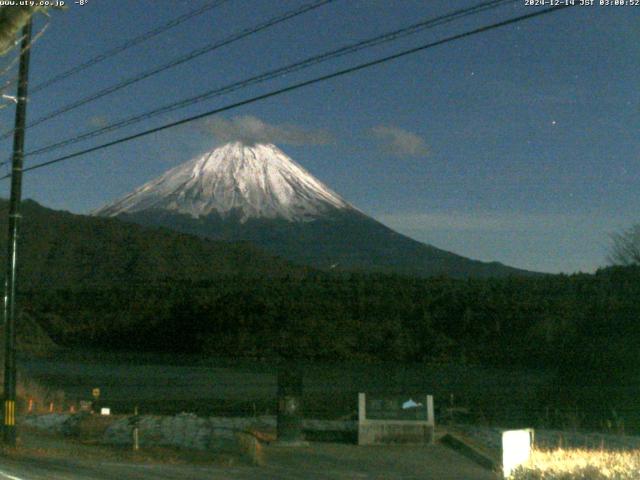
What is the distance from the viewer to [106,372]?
154ft

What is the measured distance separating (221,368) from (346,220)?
113951 mm

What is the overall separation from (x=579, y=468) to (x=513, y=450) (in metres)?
1.26

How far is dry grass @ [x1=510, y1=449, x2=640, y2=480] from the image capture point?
9.36 metres

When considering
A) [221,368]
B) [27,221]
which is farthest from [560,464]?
[27,221]

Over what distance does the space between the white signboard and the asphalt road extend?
130 inches

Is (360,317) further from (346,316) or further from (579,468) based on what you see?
(579,468)

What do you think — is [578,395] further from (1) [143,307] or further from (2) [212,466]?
(1) [143,307]

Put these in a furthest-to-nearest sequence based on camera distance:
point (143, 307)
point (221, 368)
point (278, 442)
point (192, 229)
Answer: point (192, 229), point (143, 307), point (221, 368), point (278, 442)

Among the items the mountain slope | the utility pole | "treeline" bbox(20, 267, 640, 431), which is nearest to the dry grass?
the utility pole

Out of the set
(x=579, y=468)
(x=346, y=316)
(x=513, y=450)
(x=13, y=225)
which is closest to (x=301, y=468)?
(x=513, y=450)

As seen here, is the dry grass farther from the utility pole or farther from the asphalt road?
the utility pole

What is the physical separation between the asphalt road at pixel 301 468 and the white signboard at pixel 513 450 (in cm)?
330

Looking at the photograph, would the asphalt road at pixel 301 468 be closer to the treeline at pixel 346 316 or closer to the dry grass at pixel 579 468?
the dry grass at pixel 579 468

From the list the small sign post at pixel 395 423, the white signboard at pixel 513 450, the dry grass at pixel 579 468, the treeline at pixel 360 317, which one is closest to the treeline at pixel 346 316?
the treeline at pixel 360 317
